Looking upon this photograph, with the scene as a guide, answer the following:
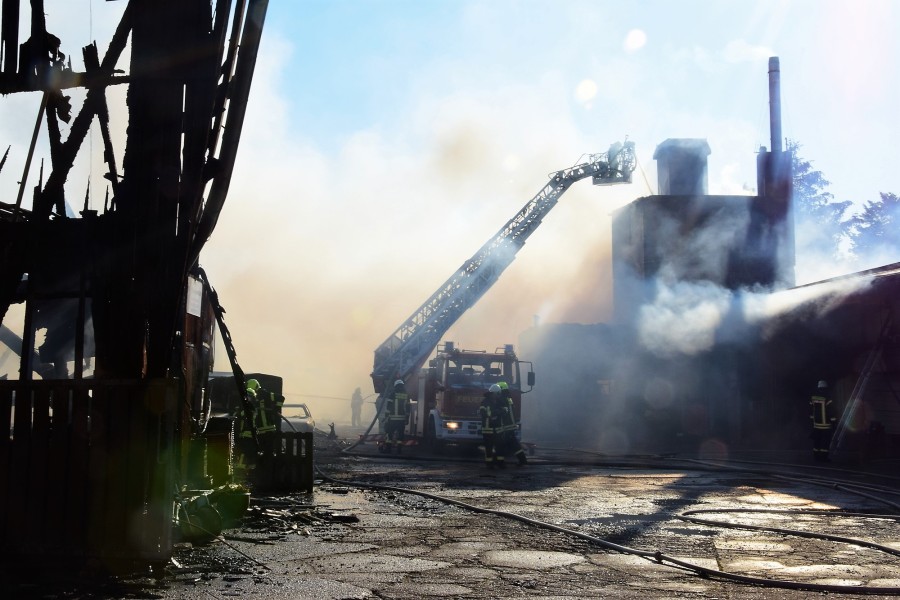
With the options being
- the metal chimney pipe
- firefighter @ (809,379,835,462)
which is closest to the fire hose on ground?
firefighter @ (809,379,835,462)

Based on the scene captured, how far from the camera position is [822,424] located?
60.1 ft

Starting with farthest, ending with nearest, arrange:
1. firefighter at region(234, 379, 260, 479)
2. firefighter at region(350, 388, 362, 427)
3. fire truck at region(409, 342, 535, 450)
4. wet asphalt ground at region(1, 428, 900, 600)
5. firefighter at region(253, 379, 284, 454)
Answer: firefighter at region(350, 388, 362, 427), fire truck at region(409, 342, 535, 450), firefighter at region(253, 379, 284, 454), firefighter at region(234, 379, 260, 479), wet asphalt ground at region(1, 428, 900, 600)

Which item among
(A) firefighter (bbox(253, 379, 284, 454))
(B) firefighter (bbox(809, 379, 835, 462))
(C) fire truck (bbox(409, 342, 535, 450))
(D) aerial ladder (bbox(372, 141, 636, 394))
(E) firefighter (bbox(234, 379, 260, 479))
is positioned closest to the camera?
(E) firefighter (bbox(234, 379, 260, 479))

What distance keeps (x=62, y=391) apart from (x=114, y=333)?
1.74 feet

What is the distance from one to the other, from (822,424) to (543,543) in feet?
40.1

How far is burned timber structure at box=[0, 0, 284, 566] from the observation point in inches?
254

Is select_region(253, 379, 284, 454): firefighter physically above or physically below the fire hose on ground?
above

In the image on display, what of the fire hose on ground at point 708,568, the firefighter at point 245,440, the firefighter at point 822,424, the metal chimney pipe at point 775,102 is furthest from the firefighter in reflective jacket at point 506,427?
the metal chimney pipe at point 775,102

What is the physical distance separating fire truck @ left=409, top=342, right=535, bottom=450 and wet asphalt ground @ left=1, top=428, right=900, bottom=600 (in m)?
5.22

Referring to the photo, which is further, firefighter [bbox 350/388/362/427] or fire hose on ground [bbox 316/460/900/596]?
firefighter [bbox 350/388/362/427]

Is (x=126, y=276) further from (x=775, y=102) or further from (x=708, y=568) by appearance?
(x=775, y=102)

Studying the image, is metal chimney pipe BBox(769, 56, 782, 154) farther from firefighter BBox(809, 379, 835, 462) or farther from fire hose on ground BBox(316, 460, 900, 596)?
fire hose on ground BBox(316, 460, 900, 596)

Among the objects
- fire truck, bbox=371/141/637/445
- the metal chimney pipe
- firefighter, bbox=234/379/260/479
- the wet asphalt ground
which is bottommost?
the wet asphalt ground

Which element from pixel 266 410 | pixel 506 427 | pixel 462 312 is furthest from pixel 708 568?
pixel 462 312
